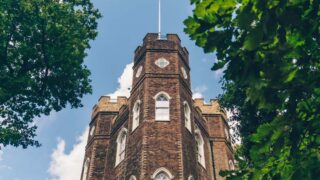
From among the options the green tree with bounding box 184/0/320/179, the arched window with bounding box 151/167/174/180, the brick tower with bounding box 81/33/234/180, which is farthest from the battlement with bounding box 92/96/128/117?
the green tree with bounding box 184/0/320/179

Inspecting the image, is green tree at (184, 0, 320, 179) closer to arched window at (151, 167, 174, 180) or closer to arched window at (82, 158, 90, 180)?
arched window at (151, 167, 174, 180)

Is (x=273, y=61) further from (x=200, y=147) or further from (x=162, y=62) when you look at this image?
(x=200, y=147)

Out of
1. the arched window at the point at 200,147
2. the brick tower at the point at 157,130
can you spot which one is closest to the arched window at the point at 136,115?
the brick tower at the point at 157,130

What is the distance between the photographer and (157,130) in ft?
55.2

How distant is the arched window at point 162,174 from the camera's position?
598 inches

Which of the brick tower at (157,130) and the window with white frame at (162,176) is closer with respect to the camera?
the window with white frame at (162,176)

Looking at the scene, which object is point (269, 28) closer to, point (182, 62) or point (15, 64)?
point (15, 64)

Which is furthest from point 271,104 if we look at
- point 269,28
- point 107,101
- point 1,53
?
point 107,101

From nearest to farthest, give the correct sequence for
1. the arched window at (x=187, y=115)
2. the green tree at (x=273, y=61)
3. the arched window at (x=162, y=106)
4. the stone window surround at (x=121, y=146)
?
1. the green tree at (x=273, y=61)
2. the arched window at (x=162, y=106)
3. the arched window at (x=187, y=115)
4. the stone window surround at (x=121, y=146)

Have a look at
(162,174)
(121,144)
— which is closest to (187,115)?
(121,144)

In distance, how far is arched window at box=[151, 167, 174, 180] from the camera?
49.8 ft

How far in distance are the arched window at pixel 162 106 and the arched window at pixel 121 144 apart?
3.10 m

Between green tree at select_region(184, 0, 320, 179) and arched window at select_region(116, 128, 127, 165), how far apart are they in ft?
53.3

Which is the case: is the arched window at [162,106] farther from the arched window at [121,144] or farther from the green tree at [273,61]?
the green tree at [273,61]
